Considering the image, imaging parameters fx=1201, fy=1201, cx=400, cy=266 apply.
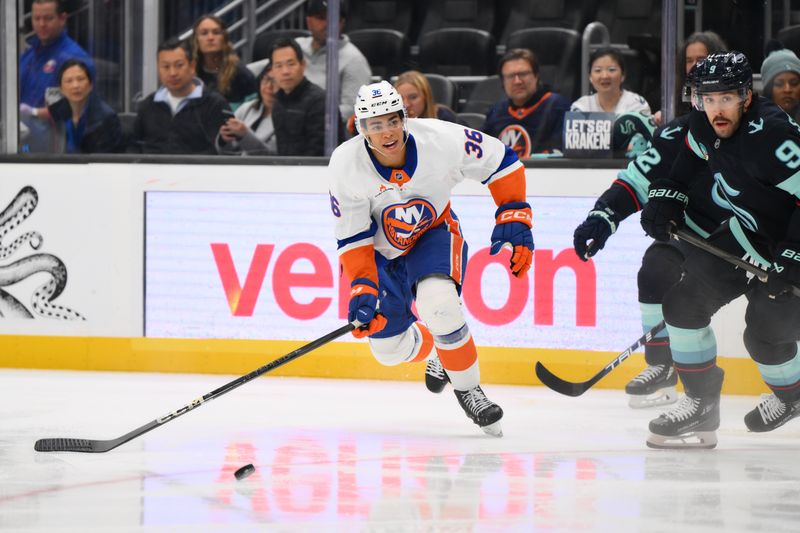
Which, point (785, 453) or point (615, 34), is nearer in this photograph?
point (785, 453)

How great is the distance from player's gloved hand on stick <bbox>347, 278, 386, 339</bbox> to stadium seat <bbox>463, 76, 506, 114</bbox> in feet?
5.40

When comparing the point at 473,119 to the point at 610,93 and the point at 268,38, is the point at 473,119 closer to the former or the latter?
the point at 610,93

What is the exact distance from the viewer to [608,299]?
15.5 feet

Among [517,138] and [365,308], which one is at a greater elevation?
[517,138]

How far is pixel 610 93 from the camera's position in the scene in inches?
187

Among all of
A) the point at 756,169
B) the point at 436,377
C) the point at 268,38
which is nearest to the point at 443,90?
the point at 268,38

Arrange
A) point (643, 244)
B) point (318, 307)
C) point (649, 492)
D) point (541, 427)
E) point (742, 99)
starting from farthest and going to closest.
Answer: point (318, 307)
point (643, 244)
point (541, 427)
point (742, 99)
point (649, 492)

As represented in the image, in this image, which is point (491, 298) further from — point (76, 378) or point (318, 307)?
point (76, 378)

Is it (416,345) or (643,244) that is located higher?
(643,244)

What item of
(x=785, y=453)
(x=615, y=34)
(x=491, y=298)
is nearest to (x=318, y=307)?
(x=491, y=298)

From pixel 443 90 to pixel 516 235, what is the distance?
1.69m

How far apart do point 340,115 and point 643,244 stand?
1.37 meters

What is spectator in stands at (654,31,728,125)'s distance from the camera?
4508 mm

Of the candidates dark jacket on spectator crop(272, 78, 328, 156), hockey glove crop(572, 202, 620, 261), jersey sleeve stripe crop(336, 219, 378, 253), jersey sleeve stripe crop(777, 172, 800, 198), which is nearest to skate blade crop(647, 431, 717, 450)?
hockey glove crop(572, 202, 620, 261)
